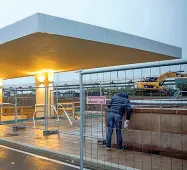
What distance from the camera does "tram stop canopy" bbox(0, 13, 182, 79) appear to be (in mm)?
9734

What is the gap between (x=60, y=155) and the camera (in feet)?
26.3

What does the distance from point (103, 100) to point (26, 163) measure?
10.5 feet

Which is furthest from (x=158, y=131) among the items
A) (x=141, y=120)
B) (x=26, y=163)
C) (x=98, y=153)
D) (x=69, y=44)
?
(x=69, y=44)

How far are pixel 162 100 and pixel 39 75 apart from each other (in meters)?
15.8

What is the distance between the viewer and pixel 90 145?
29.1 feet

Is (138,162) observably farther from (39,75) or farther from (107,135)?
(39,75)

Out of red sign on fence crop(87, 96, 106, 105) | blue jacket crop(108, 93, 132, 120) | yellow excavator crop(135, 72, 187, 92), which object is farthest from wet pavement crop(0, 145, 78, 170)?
yellow excavator crop(135, 72, 187, 92)

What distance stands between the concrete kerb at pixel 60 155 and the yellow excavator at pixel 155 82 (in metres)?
1.78

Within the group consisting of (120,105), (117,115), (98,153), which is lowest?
(98,153)

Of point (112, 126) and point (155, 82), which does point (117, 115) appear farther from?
point (155, 82)

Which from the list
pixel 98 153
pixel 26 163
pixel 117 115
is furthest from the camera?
pixel 117 115

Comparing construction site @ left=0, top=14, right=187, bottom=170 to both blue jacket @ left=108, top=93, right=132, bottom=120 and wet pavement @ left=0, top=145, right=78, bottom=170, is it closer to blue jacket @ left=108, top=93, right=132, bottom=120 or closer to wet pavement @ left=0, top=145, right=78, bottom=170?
blue jacket @ left=108, top=93, right=132, bottom=120

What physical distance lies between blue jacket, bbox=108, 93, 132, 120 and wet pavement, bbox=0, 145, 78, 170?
1924mm

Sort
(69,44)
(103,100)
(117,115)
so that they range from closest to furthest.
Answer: (103,100) → (117,115) → (69,44)
